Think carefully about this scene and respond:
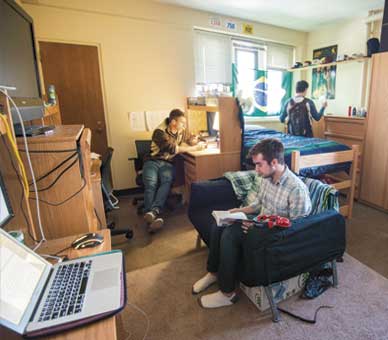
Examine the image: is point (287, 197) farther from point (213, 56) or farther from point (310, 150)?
point (213, 56)

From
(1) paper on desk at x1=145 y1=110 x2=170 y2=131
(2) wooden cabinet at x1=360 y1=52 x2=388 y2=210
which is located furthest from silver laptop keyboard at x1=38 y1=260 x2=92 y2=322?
(2) wooden cabinet at x1=360 y1=52 x2=388 y2=210

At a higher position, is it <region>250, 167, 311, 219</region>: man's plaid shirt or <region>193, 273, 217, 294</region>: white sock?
<region>250, 167, 311, 219</region>: man's plaid shirt

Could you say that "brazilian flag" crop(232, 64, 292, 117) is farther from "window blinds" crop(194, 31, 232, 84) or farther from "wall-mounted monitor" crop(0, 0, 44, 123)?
"wall-mounted monitor" crop(0, 0, 44, 123)

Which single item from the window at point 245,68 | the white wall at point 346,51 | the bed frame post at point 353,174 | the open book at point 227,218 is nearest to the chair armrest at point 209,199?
the open book at point 227,218

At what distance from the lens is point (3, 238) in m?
0.75

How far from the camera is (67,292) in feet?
2.57

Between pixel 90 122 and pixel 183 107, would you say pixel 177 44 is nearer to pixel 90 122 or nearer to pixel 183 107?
pixel 183 107

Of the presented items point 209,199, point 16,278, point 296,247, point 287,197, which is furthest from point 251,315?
point 16,278

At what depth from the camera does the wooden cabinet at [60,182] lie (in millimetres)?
1145

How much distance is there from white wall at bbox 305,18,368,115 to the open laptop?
15.1ft

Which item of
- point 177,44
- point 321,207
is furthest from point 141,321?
point 177,44

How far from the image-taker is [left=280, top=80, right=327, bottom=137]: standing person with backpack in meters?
3.57

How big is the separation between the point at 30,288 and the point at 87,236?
1.28 ft

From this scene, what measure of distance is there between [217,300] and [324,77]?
444 centimetres
